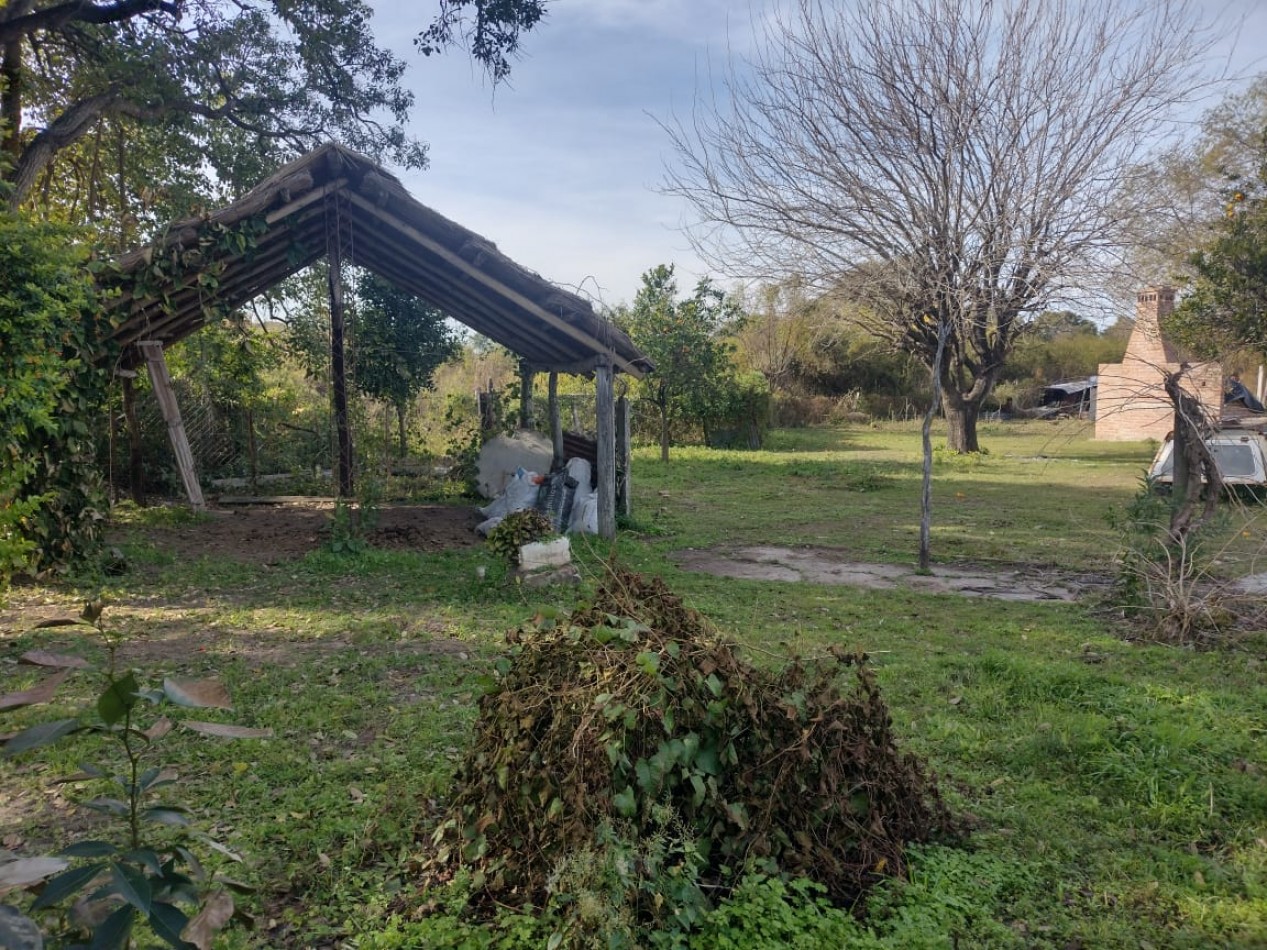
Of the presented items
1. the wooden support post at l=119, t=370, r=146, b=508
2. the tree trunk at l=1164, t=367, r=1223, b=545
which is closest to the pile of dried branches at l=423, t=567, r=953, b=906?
the tree trunk at l=1164, t=367, r=1223, b=545

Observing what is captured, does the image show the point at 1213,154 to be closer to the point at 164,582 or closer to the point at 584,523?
the point at 584,523

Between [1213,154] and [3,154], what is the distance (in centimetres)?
2582

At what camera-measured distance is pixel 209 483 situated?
13.2m

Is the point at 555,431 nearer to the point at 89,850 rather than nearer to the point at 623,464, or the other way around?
the point at 623,464

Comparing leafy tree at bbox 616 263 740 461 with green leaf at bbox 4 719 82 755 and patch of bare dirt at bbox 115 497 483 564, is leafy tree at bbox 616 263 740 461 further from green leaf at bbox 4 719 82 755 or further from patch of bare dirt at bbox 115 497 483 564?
green leaf at bbox 4 719 82 755

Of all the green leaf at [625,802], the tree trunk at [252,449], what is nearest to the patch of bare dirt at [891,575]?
the green leaf at [625,802]

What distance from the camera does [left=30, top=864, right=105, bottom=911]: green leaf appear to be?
1357 mm

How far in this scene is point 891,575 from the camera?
854 cm

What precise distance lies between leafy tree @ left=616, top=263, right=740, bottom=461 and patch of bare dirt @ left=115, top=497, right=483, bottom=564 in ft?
33.5

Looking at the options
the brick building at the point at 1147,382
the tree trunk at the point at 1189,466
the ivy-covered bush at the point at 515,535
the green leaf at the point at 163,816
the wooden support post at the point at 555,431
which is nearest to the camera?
the green leaf at the point at 163,816

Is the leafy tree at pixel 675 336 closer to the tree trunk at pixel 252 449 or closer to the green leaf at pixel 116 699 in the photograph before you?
the tree trunk at pixel 252 449

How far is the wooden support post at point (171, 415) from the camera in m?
10.4

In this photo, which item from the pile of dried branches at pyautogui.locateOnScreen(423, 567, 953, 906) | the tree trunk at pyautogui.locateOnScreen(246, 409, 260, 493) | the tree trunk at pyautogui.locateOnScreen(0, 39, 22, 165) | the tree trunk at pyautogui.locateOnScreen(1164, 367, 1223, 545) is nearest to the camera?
Result: the pile of dried branches at pyautogui.locateOnScreen(423, 567, 953, 906)

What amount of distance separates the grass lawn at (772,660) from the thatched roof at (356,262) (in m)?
2.47
